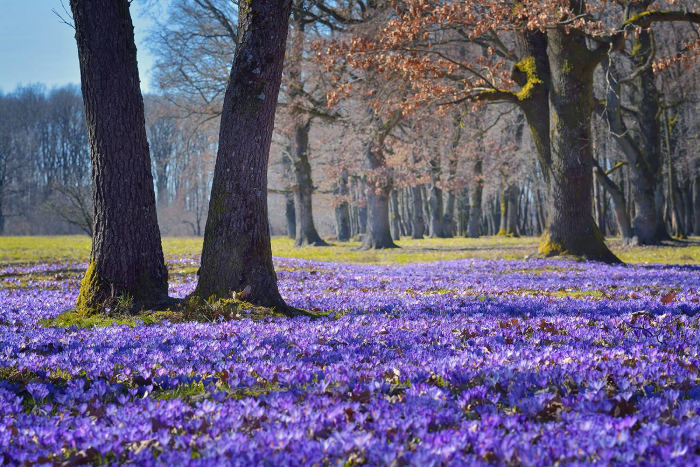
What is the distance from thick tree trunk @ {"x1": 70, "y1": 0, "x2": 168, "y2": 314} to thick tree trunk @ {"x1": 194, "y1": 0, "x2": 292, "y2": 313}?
960 mm

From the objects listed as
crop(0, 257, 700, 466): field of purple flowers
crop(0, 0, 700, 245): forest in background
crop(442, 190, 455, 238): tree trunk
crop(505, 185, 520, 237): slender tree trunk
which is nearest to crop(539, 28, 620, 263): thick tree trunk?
crop(0, 0, 700, 245): forest in background

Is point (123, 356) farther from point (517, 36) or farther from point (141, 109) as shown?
point (517, 36)

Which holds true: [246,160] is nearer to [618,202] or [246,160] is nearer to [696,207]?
[618,202]

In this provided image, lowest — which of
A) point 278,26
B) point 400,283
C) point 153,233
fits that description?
point 400,283

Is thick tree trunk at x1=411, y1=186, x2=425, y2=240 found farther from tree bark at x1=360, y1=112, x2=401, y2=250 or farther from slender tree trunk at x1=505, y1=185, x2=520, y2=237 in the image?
tree bark at x1=360, y1=112, x2=401, y2=250

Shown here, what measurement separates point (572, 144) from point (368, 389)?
1375 cm

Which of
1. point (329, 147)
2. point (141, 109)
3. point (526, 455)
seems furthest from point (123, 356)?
point (329, 147)

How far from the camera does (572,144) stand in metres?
15.4

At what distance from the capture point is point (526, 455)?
94.5 inches

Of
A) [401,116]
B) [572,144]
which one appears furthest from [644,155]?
[572,144]

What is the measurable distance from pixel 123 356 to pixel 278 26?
4.28m

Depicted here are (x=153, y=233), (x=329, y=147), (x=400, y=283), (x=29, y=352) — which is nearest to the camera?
(x=29, y=352)

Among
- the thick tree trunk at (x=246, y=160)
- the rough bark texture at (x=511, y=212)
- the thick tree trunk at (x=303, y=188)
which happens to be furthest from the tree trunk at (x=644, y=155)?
the thick tree trunk at (x=246, y=160)

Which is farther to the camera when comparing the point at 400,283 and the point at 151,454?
the point at 400,283
